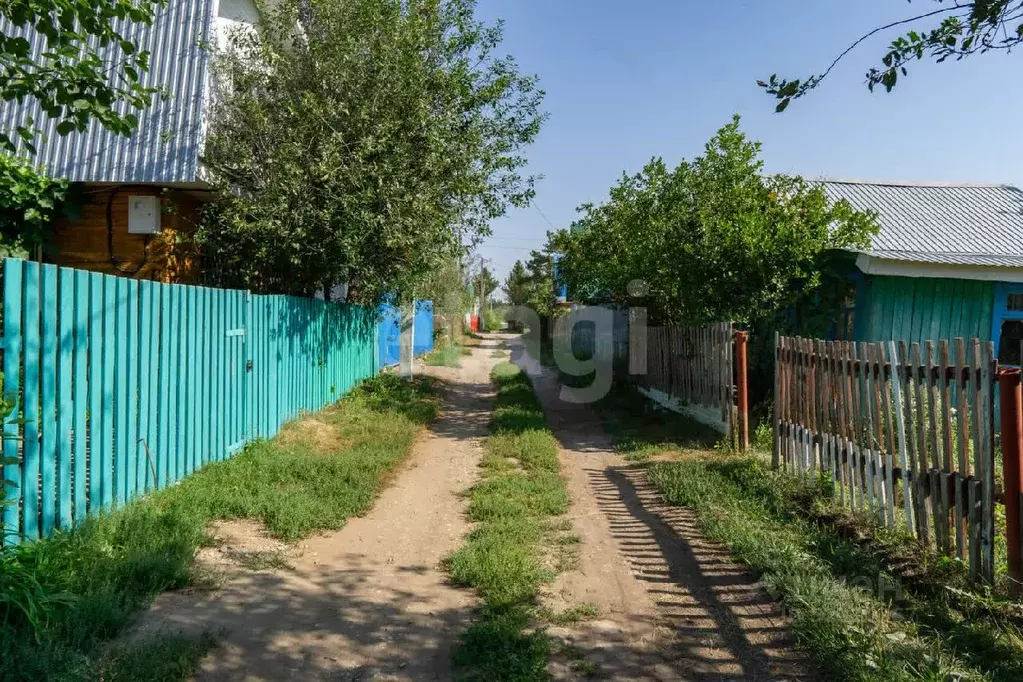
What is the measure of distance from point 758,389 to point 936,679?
7.49 meters

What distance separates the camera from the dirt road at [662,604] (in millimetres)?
3609

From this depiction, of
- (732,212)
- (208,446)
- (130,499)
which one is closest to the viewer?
(130,499)

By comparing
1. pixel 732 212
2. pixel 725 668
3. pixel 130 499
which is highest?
pixel 732 212

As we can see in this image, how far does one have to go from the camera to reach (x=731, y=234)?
31.4ft

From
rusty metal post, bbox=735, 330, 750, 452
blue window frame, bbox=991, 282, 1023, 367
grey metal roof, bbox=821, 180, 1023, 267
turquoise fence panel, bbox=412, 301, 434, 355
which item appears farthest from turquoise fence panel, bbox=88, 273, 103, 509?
turquoise fence panel, bbox=412, 301, 434, 355

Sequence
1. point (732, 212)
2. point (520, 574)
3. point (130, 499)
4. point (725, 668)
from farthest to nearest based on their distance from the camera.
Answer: point (732, 212), point (130, 499), point (520, 574), point (725, 668)

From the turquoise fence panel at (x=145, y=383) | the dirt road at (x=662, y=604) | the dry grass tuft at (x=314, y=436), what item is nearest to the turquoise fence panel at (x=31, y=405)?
the turquoise fence panel at (x=145, y=383)

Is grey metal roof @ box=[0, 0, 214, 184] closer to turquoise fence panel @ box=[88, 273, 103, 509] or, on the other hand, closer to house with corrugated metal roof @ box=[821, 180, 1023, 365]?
turquoise fence panel @ box=[88, 273, 103, 509]

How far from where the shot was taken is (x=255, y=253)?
10.2 m

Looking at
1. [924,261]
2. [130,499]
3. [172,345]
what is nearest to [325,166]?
[172,345]

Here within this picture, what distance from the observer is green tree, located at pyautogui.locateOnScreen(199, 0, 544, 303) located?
32.7 ft

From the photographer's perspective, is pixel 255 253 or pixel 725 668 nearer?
pixel 725 668

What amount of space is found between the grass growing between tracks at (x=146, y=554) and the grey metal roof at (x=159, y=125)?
175 inches

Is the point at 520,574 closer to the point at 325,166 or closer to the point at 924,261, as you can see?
the point at 325,166
